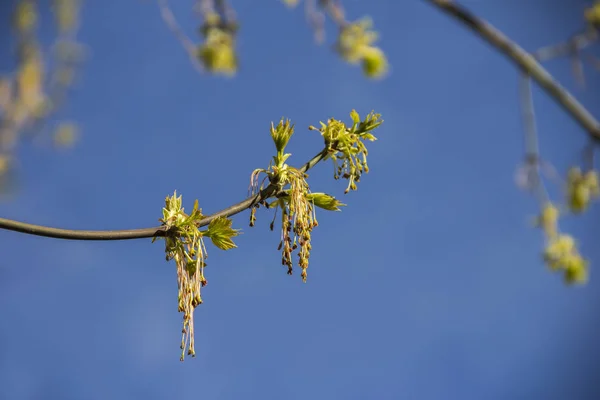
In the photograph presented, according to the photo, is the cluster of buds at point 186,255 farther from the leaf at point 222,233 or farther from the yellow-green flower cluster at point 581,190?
the yellow-green flower cluster at point 581,190

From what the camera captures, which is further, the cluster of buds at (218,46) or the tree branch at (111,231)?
the cluster of buds at (218,46)

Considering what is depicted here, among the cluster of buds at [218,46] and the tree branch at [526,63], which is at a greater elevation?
the cluster of buds at [218,46]

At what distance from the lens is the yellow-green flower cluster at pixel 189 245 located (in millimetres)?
1291

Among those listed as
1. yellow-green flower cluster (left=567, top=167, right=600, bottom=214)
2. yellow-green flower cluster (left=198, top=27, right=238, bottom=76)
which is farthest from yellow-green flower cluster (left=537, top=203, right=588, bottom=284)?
yellow-green flower cluster (left=198, top=27, right=238, bottom=76)

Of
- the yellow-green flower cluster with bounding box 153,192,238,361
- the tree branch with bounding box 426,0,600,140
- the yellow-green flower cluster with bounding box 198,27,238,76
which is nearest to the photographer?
the tree branch with bounding box 426,0,600,140

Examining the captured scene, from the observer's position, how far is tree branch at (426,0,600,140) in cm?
99

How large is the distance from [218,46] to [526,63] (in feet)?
4.01

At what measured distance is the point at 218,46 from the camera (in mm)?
2033

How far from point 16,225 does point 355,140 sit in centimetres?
75

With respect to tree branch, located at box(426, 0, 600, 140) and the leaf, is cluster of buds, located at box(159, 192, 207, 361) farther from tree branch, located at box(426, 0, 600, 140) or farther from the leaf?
tree branch, located at box(426, 0, 600, 140)

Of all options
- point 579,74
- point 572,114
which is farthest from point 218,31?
point 572,114

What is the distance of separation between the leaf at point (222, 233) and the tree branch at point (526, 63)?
61 centimetres

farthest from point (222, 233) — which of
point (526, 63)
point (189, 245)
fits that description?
point (526, 63)

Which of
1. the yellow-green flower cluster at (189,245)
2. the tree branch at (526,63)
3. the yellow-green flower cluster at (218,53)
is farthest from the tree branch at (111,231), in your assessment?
the yellow-green flower cluster at (218,53)
